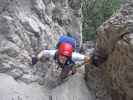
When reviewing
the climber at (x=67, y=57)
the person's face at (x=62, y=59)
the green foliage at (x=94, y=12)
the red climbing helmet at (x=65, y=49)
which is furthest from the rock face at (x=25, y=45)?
the green foliage at (x=94, y=12)

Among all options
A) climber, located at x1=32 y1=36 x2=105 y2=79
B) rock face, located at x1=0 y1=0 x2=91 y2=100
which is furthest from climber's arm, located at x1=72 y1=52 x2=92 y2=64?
rock face, located at x1=0 y1=0 x2=91 y2=100

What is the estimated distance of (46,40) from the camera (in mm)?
9859

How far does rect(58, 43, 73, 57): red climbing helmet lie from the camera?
6488mm

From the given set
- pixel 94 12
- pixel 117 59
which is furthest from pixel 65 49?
pixel 94 12

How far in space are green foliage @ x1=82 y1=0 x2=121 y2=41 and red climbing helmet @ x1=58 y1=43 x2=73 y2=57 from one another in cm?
1641

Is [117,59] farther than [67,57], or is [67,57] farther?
[67,57]

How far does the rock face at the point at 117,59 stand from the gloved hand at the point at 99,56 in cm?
10

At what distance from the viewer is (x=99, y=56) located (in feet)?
19.9

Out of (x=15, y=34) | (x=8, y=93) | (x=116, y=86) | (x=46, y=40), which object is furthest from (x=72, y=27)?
(x=116, y=86)

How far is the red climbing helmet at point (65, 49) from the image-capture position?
649 cm

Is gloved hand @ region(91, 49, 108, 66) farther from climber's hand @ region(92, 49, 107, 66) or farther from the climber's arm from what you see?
the climber's arm

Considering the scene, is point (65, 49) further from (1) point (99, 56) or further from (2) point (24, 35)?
(2) point (24, 35)

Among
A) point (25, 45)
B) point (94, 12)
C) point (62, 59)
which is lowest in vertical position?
point (94, 12)

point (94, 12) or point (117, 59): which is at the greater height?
point (117, 59)
